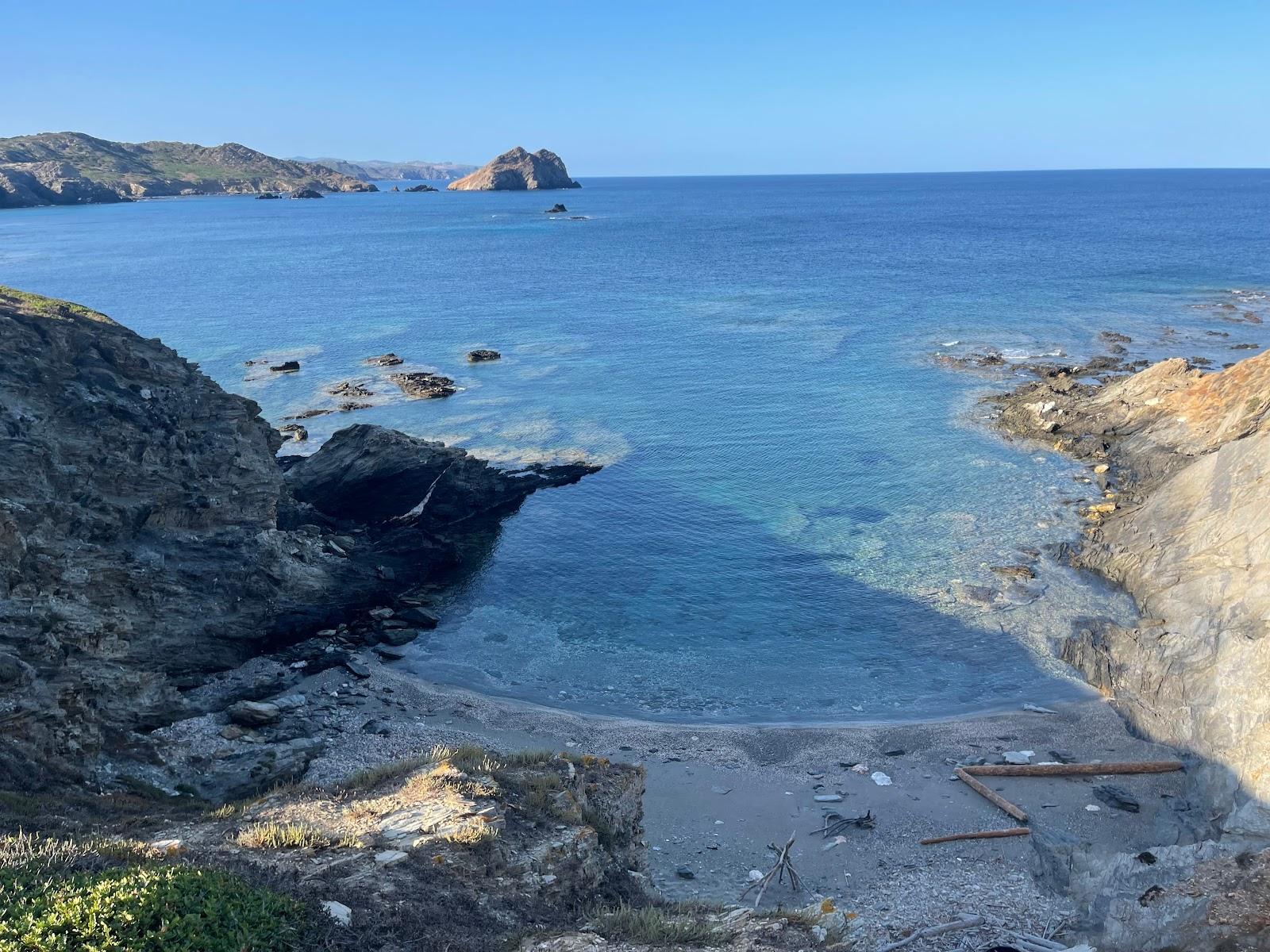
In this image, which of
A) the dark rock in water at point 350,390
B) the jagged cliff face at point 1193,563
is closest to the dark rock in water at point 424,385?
the dark rock in water at point 350,390

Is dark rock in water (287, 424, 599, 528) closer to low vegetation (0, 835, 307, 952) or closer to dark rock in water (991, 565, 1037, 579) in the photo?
dark rock in water (991, 565, 1037, 579)

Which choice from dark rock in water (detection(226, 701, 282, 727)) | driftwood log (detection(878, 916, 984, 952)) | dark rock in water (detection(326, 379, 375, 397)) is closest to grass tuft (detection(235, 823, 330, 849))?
driftwood log (detection(878, 916, 984, 952))

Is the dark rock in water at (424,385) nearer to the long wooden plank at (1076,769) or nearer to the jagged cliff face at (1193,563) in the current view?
the jagged cliff face at (1193,563)

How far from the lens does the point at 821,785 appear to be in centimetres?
2434

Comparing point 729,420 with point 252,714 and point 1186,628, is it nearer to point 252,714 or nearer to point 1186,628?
point 1186,628

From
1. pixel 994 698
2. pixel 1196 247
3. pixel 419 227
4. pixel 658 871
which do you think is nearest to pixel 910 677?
pixel 994 698

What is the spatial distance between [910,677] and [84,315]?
3177 centimetres

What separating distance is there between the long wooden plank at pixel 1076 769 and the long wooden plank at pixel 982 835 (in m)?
2.37

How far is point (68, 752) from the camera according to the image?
20.5m

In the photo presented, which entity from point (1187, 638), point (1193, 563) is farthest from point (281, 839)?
point (1193, 563)

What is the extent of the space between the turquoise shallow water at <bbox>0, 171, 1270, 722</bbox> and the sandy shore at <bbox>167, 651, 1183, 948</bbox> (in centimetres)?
151

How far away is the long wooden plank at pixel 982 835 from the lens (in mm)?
21906

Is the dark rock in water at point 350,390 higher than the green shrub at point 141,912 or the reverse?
higher

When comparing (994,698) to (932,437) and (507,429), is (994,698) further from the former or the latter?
(507,429)
